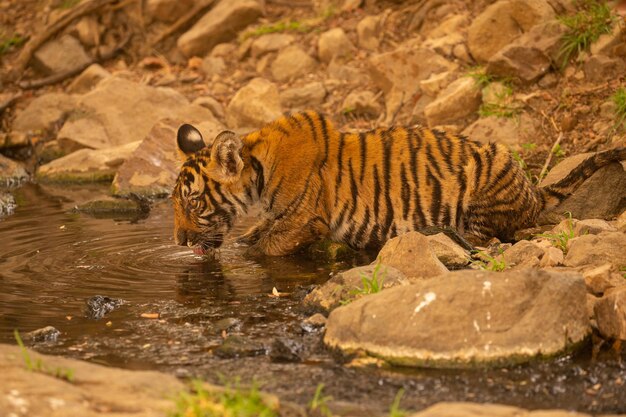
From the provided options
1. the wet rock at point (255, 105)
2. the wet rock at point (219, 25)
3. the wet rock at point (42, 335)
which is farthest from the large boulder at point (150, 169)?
the wet rock at point (42, 335)

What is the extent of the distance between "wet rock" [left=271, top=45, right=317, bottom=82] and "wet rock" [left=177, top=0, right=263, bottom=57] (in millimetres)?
1654

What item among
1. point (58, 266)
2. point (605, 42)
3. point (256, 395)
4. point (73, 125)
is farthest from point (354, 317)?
point (73, 125)

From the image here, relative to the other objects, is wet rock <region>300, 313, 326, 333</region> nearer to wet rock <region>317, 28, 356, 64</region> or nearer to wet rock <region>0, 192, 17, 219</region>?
wet rock <region>0, 192, 17, 219</region>

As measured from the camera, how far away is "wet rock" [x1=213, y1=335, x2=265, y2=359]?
18.6 ft

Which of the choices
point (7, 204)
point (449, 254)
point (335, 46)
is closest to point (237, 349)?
point (449, 254)

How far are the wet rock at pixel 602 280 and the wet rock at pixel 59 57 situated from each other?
13.1 metres

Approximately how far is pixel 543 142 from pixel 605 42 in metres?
1.47

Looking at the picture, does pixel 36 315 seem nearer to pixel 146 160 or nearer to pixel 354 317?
pixel 354 317

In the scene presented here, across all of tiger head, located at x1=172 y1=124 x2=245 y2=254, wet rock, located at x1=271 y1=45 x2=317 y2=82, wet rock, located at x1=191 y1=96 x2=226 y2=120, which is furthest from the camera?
wet rock, located at x1=271 y1=45 x2=317 y2=82

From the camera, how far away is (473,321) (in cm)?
544

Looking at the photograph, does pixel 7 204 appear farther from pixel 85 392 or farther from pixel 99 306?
pixel 85 392

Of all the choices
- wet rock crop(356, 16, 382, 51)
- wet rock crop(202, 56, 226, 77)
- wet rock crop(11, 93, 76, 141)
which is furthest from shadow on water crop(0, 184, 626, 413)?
wet rock crop(202, 56, 226, 77)

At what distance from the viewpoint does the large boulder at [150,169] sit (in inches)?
472

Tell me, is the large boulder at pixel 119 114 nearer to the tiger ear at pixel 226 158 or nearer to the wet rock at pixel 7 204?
the wet rock at pixel 7 204
